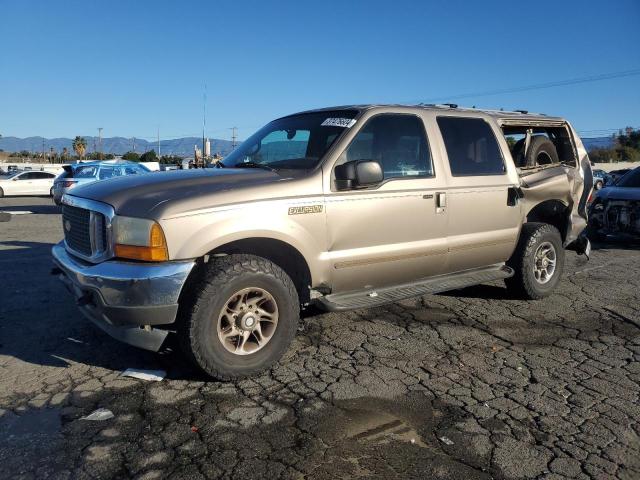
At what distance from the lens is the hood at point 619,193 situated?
9.34 meters

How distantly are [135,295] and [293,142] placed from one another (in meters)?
2.02

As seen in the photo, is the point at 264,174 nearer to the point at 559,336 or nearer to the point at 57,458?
the point at 57,458

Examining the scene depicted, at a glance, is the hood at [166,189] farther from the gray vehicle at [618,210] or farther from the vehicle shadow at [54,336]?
the gray vehicle at [618,210]

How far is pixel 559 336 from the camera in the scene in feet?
15.5

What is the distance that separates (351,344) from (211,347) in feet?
4.54

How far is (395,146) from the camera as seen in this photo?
461 centimetres

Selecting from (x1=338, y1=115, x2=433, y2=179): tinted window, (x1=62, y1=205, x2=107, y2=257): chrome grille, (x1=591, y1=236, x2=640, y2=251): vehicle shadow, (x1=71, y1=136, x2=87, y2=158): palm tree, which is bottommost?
(x1=591, y1=236, x2=640, y2=251): vehicle shadow

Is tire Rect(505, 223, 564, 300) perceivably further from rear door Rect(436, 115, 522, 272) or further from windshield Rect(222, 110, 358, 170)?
windshield Rect(222, 110, 358, 170)

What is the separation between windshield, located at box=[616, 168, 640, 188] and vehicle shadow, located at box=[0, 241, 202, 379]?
30.3ft

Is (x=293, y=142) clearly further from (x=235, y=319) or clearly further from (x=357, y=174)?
(x=235, y=319)

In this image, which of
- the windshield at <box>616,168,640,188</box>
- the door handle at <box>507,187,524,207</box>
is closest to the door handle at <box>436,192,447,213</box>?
the door handle at <box>507,187,524,207</box>

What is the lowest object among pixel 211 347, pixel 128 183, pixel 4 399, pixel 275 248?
pixel 4 399

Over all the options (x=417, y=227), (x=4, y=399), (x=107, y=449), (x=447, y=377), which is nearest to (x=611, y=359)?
(x=447, y=377)

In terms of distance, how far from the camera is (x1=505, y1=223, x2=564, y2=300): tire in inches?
219
